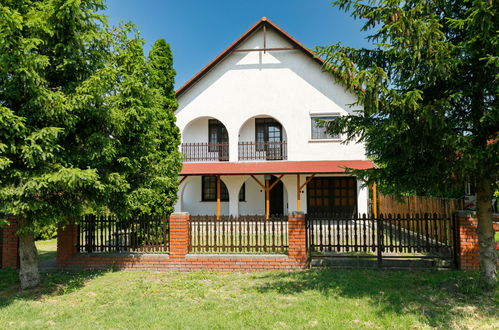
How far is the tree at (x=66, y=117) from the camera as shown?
5.47m

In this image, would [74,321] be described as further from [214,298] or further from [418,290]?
[418,290]

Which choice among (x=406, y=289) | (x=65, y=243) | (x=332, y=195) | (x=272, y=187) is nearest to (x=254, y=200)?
(x=272, y=187)

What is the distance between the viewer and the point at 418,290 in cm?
607

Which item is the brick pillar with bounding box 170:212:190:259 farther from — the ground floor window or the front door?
the front door

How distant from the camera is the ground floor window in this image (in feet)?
54.9

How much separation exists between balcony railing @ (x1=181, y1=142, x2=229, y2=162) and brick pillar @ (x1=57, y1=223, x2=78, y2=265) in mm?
8810

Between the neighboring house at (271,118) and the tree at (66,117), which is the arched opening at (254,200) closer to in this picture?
the neighboring house at (271,118)

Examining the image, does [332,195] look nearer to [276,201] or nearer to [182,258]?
[276,201]

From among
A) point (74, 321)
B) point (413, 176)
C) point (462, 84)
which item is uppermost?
point (462, 84)

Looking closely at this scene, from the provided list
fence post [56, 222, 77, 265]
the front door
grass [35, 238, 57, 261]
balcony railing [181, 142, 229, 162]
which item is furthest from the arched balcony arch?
fence post [56, 222, 77, 265]

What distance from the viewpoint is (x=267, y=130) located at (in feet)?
57.2

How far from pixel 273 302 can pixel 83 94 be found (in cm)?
510

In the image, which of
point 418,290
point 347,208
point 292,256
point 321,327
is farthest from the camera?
point 347,208

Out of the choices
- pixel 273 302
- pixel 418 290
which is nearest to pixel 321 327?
pixel 273 302
